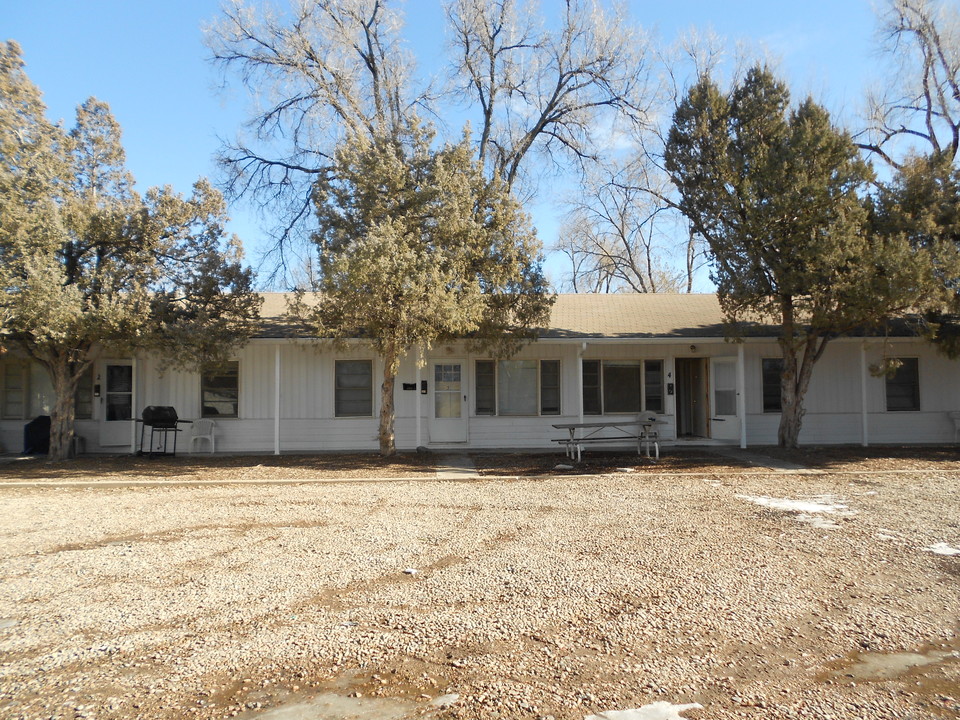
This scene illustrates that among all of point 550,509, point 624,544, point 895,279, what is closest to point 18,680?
point 624,544

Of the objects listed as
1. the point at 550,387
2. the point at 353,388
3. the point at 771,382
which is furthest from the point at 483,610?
the point at 771,382

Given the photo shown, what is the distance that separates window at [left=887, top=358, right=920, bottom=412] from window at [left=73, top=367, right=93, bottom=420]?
59.5ft

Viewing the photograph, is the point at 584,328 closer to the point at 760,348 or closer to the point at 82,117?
the point at 760,348

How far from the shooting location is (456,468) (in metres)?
12.3

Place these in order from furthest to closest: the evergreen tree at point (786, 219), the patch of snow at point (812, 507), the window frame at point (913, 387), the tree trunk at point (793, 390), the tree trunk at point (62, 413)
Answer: the window frame at point (913, 387) < the tree trunk at point (793, 390) < the tree trunk at point (62, 413) < the evergreen tree at point (786, 219) < the patch of snow at point (812, 507)

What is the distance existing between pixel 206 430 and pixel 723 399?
11.6 m

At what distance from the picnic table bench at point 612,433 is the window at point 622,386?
396 mm

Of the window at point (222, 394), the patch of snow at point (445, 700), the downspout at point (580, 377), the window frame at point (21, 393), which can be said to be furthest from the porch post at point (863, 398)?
the window frame at point (21, 393)

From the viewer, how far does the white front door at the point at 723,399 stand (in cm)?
1552

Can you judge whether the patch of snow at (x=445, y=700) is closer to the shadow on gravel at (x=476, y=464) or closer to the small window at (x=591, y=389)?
the shadow on gravel at (x=476, y=464)

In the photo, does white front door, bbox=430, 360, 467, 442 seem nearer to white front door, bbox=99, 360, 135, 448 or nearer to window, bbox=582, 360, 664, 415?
window, bbox=582, 360, 664, 415

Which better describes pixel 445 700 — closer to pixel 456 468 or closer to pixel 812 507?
pixel 812 507

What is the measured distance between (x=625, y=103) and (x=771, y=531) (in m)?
14.8

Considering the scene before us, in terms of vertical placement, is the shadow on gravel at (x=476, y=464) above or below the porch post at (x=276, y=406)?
below
